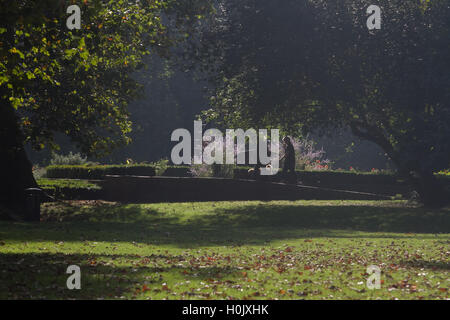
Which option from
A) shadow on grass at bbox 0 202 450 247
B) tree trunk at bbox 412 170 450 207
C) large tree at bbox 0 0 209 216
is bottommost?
shadow on grass at bbox 0 202 450 247

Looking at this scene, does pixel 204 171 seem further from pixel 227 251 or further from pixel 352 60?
pixel 227 251

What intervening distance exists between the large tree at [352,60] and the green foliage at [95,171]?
924cm

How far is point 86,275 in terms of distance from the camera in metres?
12.4

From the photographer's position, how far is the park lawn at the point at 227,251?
11539 millimetres

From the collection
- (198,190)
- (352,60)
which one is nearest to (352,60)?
(352,60)

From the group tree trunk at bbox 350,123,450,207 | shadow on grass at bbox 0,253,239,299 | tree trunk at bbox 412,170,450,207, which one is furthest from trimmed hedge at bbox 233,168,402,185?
shadow on grass at bbox 0,253,239,299

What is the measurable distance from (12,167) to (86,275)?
13.7 meters

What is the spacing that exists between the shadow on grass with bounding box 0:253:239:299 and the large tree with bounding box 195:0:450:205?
51.6ft

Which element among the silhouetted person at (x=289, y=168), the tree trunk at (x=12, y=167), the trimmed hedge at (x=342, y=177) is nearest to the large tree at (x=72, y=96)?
the tree trunk at (x=12, y=167)

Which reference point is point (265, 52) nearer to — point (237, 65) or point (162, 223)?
point (237, 65)

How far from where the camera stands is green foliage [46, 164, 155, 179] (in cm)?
3684

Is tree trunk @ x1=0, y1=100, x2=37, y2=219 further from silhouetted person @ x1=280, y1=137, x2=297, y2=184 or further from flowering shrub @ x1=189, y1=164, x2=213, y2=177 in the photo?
flowering shrub @ x1=189, y1=164, x2=213, y2=177

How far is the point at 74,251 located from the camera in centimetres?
1650

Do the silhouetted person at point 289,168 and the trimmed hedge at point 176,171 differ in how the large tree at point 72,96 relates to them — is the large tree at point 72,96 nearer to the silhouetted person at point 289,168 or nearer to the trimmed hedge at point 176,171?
the silhouetted person at point 289,168
